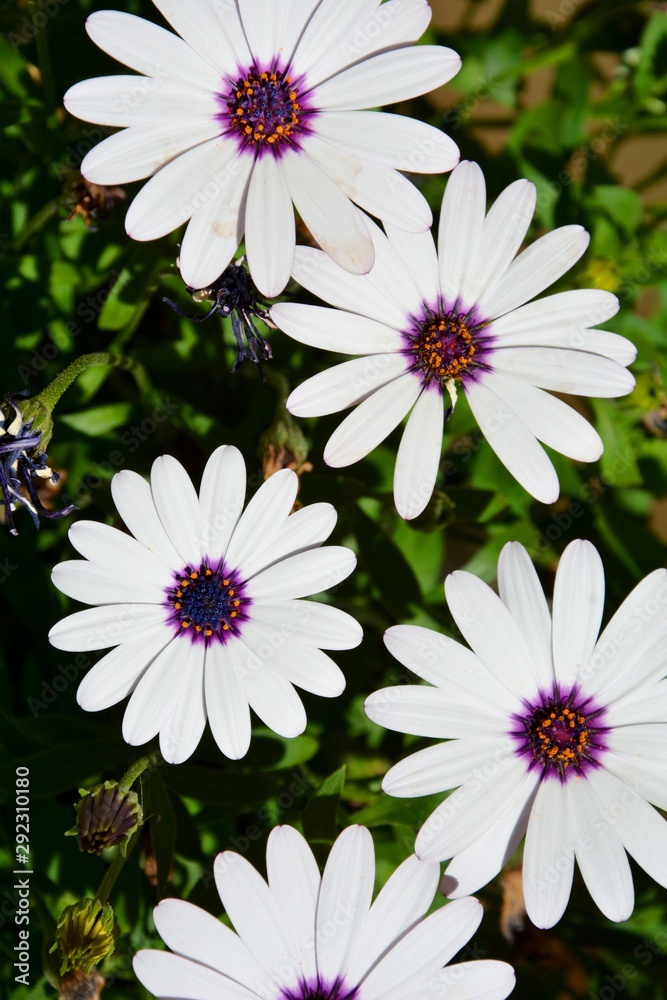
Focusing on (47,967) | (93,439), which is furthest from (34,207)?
(47,967)

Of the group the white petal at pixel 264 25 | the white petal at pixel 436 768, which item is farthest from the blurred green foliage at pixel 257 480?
the white petal at pixel 264 25

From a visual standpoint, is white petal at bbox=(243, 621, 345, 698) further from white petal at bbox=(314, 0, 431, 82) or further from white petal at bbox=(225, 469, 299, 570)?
white petal at bbox=(314, 0, 431, 82)

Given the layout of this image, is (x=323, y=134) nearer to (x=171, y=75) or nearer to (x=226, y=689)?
(x=171, y=75)

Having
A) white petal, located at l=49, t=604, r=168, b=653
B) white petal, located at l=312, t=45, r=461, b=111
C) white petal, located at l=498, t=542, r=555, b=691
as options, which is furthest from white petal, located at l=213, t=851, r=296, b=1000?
white petal, located at l=312, t=45, r=461, b=111

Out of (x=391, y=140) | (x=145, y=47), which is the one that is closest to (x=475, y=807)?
(x=391, y=140)

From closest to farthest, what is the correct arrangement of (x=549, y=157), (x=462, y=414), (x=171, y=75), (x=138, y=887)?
(x=171, y=75) < (x=138, y=887) < (x=462, y=414) < (x=549, y=157)

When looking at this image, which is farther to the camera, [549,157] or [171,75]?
[549,157]

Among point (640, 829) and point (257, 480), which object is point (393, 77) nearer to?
point (257, 480)
